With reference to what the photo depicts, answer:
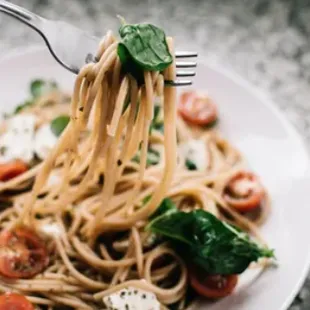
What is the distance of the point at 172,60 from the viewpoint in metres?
3.00

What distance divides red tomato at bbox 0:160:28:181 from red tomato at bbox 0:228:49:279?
34 cm

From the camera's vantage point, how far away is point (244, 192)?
12.5 ft

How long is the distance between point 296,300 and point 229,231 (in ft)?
1.94

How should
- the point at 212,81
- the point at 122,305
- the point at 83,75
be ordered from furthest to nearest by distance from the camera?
the point at 212,81 < the point at 122,305 < the point at 83,75

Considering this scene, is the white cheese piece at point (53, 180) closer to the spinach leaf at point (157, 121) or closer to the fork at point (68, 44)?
the spinach leaf at point (157, 121)

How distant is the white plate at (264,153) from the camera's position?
3.44 metres

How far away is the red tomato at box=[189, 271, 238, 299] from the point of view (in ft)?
11.2

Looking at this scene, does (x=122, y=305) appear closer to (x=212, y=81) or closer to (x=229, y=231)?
(x=229, y=231)

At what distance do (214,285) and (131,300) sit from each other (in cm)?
37

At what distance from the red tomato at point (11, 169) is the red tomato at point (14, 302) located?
68 cm

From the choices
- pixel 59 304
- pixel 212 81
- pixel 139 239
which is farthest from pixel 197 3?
pixel 59 304

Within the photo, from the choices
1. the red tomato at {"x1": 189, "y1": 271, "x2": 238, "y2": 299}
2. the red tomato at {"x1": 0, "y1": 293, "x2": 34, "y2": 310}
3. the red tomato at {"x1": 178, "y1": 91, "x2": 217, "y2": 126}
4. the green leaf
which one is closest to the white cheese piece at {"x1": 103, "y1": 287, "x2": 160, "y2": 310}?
the red tomato at {"x1": 189, "y1": 271, "x2": 238, "y2": 299}

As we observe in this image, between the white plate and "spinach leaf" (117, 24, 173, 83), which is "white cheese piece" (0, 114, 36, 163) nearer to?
the white plate

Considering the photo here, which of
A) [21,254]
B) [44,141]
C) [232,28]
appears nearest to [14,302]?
[21,254]
